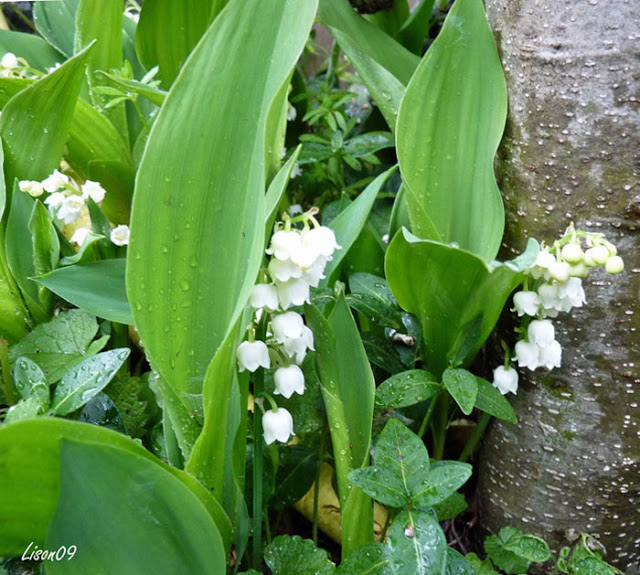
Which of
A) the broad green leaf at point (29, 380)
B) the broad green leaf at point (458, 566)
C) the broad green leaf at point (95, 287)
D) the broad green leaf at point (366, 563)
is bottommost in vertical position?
the broad green leaf at point (458, 566)

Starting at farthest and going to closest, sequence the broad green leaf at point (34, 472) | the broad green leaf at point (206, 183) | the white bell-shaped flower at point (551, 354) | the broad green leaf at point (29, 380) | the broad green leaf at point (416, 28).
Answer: the broad green leaf at point (416, 28), the white bell-shaped flower at point (551, 354), the broad green leaf at point (29, 380), the broad green leaf at point (206, 183), the broad green leaf at point (34, 472)

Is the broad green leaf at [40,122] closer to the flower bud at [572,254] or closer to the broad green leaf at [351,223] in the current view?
the broad green leaf at [351,223]

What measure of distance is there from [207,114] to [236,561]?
515 millimetres

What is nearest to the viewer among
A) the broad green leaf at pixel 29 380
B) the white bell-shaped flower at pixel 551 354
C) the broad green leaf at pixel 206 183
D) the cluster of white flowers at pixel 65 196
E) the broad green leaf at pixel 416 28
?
the broad green leaf at pixel 206 183

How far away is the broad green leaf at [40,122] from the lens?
35.9 inches

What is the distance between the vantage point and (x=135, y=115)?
1.33 metres

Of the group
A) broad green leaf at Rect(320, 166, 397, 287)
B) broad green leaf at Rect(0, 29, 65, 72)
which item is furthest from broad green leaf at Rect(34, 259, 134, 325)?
broad green leaf at Rect(0, 29, 65, 72)

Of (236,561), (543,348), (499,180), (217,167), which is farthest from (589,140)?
(236,561)

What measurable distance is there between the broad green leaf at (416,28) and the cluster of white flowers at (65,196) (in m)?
0.72

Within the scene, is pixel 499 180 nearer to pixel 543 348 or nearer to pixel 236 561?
pixel 543 348

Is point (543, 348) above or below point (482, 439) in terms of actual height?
above

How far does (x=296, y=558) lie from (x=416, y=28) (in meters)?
1.05

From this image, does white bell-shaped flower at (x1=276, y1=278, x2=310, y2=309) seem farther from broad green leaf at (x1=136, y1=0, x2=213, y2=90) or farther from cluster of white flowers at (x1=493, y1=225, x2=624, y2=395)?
broad green leaf at (x1=136, y1=0, x2=213, y2=90)

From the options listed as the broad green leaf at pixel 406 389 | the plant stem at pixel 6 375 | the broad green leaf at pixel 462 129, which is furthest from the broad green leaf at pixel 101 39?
the broad green leaf at pixel 406 389
